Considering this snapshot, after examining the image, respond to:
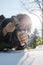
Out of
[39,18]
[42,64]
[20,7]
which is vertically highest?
[20,7]

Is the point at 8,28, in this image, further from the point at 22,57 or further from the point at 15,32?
the point at 22,57

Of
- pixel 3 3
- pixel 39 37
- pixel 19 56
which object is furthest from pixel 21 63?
pixel 3 3

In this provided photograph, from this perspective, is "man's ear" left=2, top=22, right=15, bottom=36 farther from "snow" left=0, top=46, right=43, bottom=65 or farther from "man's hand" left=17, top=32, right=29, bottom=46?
"snow" left=0, top=46, right=43, bottom=65

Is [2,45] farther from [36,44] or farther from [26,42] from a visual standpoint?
[36,44]

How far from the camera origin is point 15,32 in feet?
3.97

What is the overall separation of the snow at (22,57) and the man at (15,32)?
0.28 feet

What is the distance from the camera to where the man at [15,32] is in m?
1.18

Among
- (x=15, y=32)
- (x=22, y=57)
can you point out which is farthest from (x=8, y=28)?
(x=22, y=57)

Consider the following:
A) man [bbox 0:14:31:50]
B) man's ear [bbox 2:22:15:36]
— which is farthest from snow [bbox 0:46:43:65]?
man's ear [bbox 2:22:15:36]

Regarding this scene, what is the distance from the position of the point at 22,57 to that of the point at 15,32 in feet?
0.82

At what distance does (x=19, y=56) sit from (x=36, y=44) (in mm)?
250

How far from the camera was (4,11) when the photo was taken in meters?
1.26

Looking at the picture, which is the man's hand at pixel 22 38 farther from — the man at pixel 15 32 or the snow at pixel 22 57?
the snow at pixel 22 57

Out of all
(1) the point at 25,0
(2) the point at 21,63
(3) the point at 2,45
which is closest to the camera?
(2) the point at 21,63
